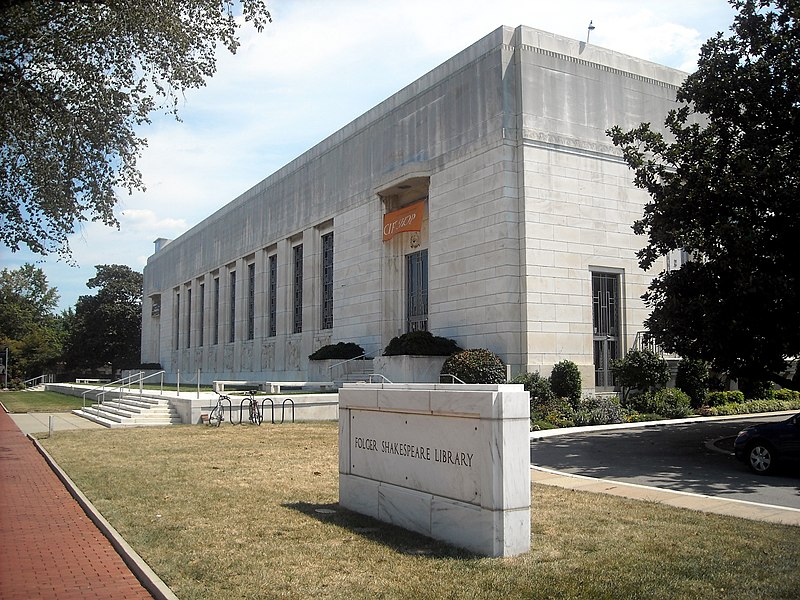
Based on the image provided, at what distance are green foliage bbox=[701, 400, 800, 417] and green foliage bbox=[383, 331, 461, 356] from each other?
9074 millimetres

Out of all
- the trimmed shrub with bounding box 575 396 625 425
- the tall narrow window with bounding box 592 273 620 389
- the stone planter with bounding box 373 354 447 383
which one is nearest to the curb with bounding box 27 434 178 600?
the trimmed shrub with bounding box 575 396 625 425

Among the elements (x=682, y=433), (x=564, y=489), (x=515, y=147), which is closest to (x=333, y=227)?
(x=515, y=147)

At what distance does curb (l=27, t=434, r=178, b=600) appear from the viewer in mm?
6250

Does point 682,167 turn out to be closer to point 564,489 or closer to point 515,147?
point 564,489

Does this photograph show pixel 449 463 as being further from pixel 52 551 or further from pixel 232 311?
pixel 232 311

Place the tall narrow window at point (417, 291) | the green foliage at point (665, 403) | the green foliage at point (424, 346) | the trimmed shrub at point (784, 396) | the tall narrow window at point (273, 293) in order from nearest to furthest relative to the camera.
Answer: the green foliage at point (665, 403)
the green foliage at point (424, 346)
the trimmed shrub at point (784, 396)
the tall narrow window at point (417, 291)
the tall narrow window at point (273, 293)

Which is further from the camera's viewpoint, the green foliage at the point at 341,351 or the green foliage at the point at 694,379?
the green foliage at the point at 341,351

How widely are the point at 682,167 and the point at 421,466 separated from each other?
11.5 m

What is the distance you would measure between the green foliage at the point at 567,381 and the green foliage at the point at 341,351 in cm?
1087

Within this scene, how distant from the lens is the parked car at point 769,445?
12.7 meters

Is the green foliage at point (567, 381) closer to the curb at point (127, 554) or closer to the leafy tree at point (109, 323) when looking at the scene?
the curb at point (127, 554)

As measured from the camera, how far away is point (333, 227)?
39.3 m

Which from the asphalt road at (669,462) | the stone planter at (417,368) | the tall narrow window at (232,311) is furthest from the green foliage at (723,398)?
the tall narrow window at (232,311)

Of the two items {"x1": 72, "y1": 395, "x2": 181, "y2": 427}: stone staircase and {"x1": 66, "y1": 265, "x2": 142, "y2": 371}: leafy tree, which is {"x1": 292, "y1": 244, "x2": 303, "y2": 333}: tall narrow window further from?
{"x1": 66, "y1": 265, "x2": 142, "y2": 371}: leafy tree
